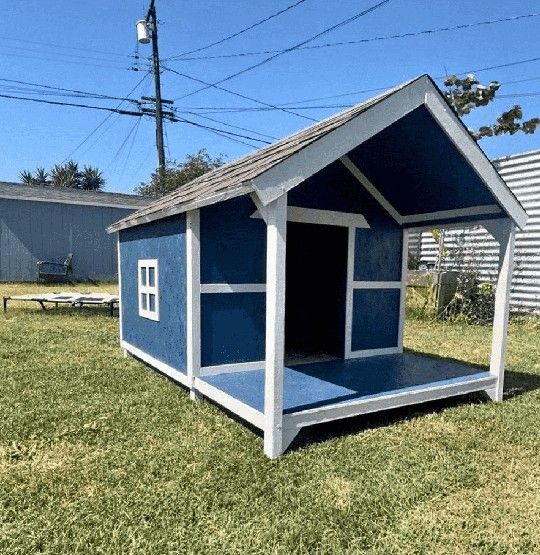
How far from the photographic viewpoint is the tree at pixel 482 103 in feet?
37.0

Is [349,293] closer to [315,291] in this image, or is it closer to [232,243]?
[315,291]

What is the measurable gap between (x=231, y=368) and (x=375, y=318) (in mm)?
2132

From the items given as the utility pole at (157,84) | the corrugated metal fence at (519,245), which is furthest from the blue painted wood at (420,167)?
the utility pole at (157,84)

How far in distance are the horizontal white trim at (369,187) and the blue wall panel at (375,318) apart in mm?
1010

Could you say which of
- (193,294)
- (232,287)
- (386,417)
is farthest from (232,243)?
(386,417)

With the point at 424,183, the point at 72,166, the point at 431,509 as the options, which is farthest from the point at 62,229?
the point at 72,166

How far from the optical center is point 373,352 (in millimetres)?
5660

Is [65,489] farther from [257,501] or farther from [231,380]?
[231,380]

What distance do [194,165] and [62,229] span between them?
1379 centimetres

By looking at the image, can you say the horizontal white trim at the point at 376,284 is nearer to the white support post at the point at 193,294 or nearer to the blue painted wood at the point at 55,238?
the white support post at the point at 193,294

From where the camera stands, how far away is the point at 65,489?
2701mm

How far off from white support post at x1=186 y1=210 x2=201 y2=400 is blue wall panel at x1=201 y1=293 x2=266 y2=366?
88 millimetres

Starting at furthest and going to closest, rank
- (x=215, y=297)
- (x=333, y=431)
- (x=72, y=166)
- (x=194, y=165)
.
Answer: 1. (x=72, y=166)
2. (x=194, y=165)
3. (x=215, y=297)
4. (x=333, y=431)

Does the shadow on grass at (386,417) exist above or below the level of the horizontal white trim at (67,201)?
below
